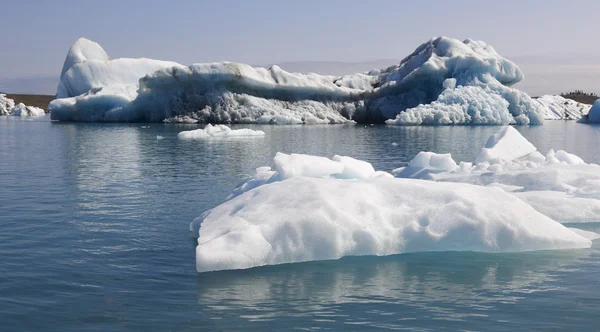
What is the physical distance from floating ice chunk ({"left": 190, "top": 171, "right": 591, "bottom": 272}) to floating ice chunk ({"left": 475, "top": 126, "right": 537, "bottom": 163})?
5466 mm

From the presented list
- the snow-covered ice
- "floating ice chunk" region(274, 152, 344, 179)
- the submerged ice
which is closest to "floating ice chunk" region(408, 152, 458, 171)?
"floating ice chunk" region(274, 152, 344, 179)

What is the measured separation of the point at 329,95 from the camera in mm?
42406

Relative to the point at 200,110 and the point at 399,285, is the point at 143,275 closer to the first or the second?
the point at 399,285

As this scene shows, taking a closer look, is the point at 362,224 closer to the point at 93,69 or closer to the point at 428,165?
the point at 428,165

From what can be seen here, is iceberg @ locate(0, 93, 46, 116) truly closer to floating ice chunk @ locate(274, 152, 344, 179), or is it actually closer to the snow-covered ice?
the snow-covered ice

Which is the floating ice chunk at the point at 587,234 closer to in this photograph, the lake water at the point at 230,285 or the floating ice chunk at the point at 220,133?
the lake water at the point at 230,285

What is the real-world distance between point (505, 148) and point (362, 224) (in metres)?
7.58

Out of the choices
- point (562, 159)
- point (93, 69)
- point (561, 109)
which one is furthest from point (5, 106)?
point (562, 159)

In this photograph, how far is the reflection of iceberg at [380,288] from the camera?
427cm

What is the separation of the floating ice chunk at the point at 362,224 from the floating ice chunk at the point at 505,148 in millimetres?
5466

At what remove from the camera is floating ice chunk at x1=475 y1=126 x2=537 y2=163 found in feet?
38.5

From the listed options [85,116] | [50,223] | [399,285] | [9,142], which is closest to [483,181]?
[399,285]

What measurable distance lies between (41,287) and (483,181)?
23.9 ft

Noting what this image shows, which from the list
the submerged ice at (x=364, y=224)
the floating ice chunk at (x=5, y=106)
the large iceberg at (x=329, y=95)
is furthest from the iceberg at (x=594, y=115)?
the floating ice chunk at (x=5, y=106)
